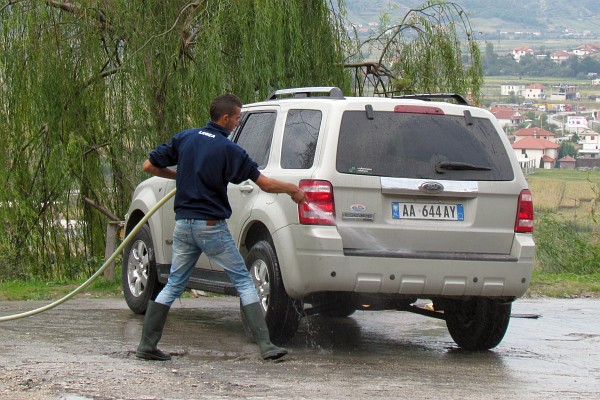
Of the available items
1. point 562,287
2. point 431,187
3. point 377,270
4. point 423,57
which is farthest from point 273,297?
point 423,57

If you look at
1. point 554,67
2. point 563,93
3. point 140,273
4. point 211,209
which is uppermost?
point 211,209

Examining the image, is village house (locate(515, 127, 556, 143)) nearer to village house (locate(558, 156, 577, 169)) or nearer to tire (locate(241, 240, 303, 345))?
village house (locate(558, 156, 577, 169))

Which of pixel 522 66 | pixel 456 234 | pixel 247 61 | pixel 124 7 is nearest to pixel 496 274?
pixel 456 234

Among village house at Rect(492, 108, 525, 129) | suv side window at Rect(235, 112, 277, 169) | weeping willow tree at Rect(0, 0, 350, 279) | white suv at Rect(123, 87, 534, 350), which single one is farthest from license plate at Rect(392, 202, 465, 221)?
village house at Rect(492, 108, 525, 129)

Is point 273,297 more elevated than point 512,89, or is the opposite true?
point 273,297

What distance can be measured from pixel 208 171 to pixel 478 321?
261 cm

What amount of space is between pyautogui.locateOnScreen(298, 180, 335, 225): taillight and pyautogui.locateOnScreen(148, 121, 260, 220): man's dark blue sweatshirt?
0.51m

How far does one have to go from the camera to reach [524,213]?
8891mm

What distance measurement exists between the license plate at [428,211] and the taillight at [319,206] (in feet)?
1.52

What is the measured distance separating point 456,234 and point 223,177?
1.70 metres

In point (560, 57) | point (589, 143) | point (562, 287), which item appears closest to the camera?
point (562, 287)

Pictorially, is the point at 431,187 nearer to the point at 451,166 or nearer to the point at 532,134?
the point at 451,166

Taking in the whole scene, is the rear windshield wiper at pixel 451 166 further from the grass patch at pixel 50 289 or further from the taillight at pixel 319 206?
the grass patch at pixel 50 289

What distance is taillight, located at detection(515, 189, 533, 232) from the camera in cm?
885
